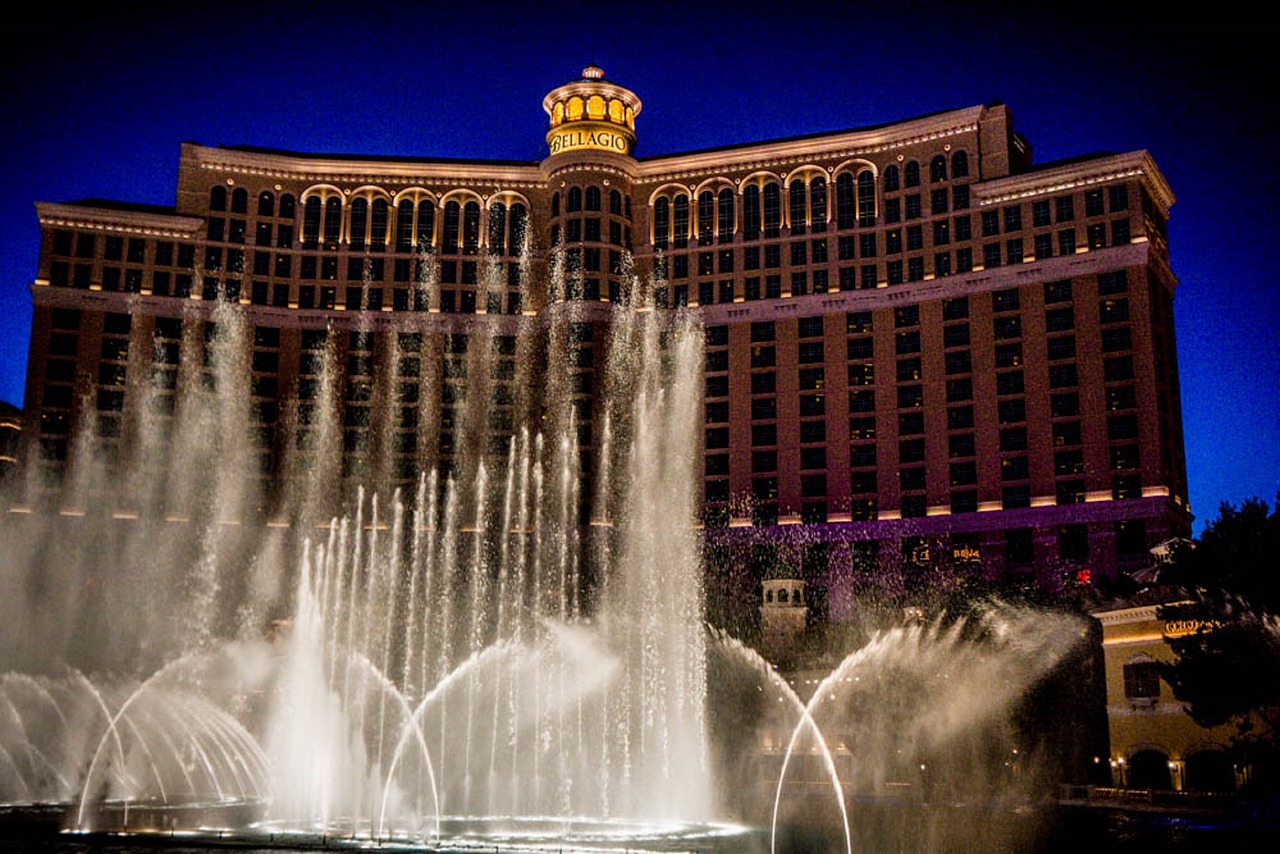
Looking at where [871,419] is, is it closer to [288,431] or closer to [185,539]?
[288,431]

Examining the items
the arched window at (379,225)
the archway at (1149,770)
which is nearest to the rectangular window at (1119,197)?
the archway at (1149,770)

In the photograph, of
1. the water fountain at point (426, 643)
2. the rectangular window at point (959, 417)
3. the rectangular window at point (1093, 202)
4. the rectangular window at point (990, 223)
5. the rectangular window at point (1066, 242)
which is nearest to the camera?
the water fountain at point (426, 643)

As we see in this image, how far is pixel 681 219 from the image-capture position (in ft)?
335

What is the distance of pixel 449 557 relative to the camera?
281 ft

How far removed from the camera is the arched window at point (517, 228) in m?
102

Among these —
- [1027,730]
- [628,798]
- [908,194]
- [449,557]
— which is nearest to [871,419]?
[908,194]

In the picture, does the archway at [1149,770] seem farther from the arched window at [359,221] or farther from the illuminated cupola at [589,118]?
the arched window at [359,221]

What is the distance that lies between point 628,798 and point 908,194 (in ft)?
199

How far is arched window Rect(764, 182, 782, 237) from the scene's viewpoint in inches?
3917

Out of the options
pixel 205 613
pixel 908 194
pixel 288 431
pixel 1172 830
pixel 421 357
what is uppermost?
pixel 908 194

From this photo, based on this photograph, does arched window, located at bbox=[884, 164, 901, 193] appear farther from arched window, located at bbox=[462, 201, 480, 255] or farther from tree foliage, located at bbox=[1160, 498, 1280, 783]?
tree foliage, located at bbox=[1160, 498, 1280, 783]

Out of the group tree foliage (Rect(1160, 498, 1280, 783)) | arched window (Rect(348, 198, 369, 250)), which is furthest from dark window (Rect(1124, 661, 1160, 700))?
arched window (Rect(348, 198, 369, 250))

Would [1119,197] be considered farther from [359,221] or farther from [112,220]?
[112,220]

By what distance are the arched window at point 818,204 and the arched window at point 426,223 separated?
26.8m
